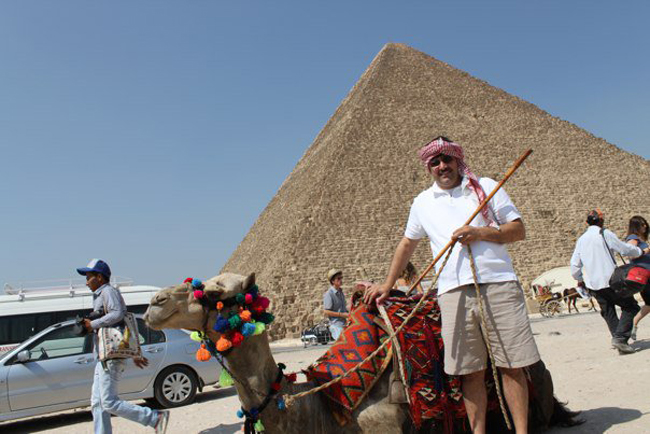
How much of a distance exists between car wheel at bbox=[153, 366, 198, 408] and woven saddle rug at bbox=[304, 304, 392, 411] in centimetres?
468

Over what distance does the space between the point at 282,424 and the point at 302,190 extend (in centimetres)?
5619

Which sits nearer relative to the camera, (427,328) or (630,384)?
(427,328)

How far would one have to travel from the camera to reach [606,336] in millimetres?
8336

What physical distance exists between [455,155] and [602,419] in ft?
6.71

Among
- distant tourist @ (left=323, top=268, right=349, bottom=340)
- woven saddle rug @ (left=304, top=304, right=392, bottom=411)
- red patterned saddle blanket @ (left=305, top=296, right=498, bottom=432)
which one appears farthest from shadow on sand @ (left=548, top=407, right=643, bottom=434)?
distant tourist @ (left=323, top=268, right=349, bottom=340)

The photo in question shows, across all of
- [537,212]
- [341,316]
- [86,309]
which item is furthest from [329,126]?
[341,316]

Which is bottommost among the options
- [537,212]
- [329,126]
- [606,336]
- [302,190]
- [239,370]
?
[606,336]

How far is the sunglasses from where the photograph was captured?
329cm

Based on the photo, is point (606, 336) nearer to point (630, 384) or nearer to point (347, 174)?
point (630, 384)

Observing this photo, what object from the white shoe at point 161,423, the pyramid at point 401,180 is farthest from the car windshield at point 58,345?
the pyramid at point 401,180

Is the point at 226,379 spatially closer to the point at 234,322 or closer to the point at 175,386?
the point at 234,322

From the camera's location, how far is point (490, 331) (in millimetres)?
3021

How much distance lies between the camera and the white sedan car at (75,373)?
6660 millimetres

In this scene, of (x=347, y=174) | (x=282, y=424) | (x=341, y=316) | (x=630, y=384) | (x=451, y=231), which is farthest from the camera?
(x=347, y=174)
